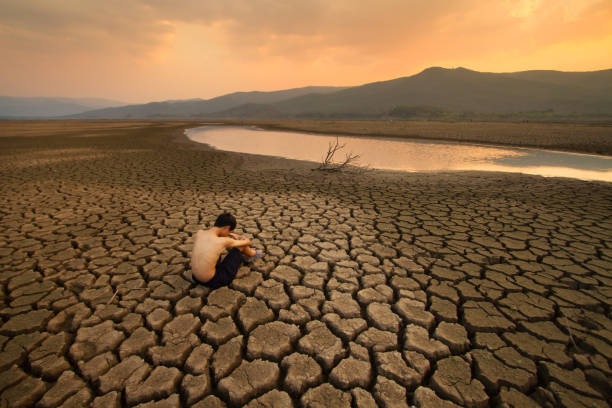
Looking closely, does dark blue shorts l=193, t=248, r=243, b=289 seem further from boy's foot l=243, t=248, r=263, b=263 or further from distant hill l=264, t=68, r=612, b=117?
distant hill l=264, t=68, r=612, b=117

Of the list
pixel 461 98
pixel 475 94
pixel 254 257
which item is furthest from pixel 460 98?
pixel 254 257

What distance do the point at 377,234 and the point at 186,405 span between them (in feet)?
9.27

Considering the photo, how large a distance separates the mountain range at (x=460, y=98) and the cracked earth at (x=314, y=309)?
6043cm

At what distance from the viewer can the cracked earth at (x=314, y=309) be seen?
5.08 ft

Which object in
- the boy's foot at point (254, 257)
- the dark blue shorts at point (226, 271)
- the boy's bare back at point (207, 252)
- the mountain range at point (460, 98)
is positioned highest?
the mountain range at point (460, 98)

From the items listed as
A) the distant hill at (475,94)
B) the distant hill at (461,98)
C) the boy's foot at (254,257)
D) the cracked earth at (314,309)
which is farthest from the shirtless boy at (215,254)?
the distant hill at (475,94)

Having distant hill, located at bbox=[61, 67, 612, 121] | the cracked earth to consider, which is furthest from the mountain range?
the cracked earth

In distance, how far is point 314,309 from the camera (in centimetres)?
219

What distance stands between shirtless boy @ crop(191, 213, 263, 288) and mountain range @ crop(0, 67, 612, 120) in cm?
6242

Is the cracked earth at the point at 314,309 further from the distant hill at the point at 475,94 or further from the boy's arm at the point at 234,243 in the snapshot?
the distant hill at the point at 475,94

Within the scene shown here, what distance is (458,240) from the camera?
11.3 ft

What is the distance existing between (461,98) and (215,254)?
11333 cm

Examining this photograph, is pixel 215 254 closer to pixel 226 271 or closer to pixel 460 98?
pixel 226 271

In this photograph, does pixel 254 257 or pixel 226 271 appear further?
pixel 254 257
